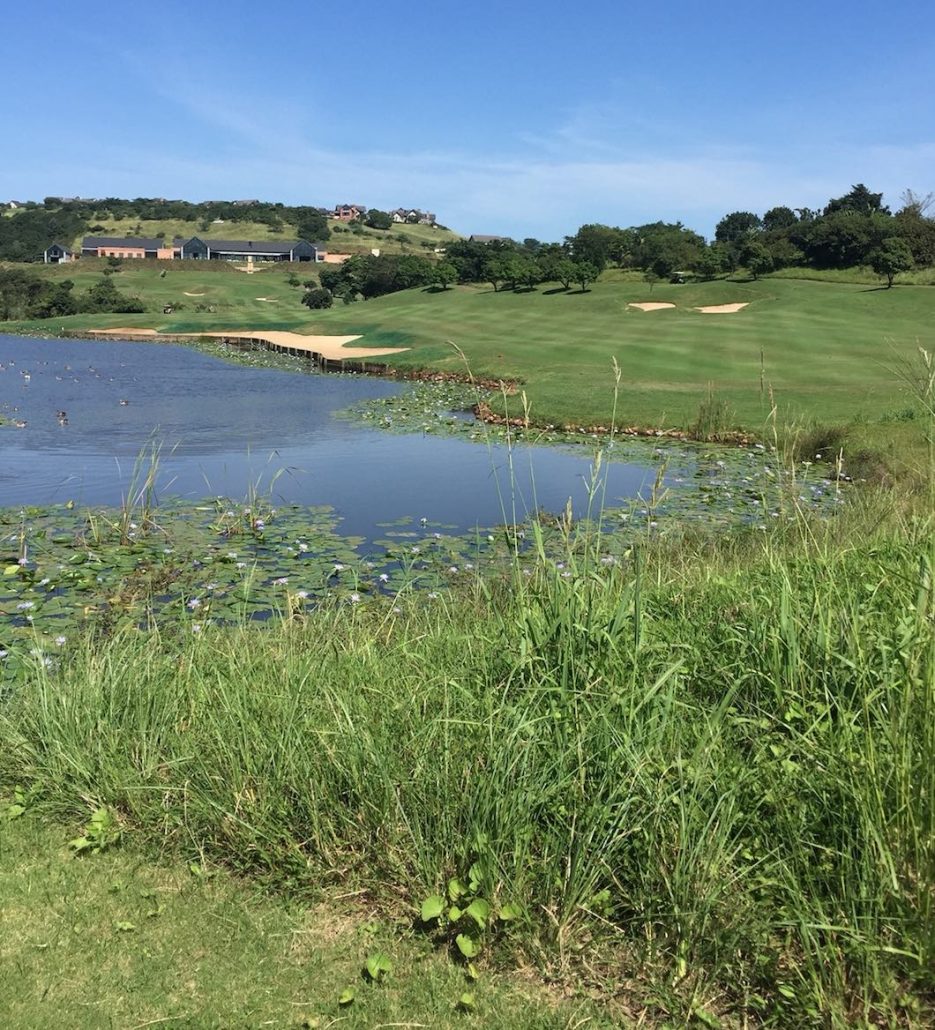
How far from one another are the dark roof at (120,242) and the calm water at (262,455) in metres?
108

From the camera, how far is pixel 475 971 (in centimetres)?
297

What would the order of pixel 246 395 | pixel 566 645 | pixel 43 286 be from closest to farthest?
1. pixel 566 645
2. pixel 246 395
3. pixel 43 286

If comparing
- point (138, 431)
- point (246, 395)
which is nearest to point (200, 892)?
point (138, 431)

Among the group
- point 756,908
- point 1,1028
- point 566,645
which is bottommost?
point 1,1028

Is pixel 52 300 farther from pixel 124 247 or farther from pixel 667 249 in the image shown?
pixel 124 247

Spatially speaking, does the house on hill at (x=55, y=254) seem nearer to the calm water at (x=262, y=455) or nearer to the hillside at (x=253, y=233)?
the hillside at (x=253, y=233)

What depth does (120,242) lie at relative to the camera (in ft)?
423

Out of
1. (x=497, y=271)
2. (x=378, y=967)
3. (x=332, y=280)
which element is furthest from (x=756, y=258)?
(x=378, y=967)

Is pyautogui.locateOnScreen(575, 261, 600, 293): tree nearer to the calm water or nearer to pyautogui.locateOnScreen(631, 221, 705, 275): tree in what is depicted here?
pyautogui.locateOnScreen(631, 221, 705, 275): tree

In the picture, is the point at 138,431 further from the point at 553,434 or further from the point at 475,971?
the point at 475,971

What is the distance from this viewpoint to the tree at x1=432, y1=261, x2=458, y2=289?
72.2 meters

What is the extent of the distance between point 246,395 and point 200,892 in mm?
24882

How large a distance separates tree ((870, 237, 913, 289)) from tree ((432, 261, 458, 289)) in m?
31.5

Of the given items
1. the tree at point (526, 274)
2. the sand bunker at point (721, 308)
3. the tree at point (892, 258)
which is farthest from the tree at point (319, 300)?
the tree at point (892, 258)
